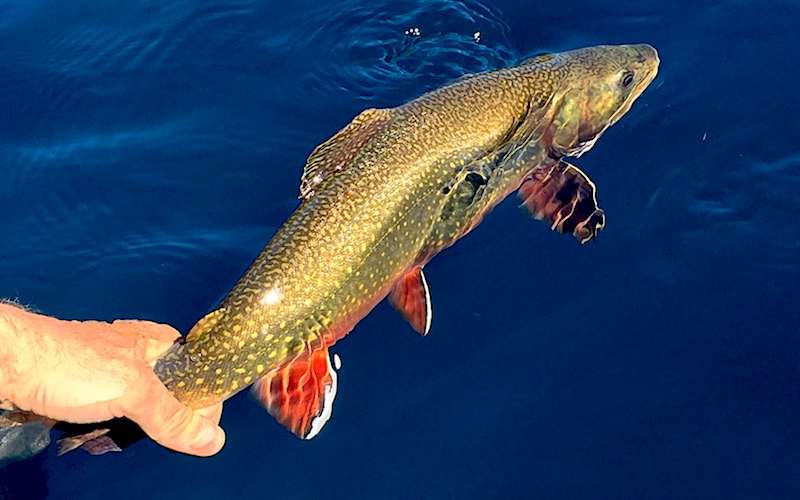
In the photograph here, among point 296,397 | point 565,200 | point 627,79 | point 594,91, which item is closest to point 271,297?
point 296,397

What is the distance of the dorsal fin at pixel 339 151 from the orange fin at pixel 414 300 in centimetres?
68

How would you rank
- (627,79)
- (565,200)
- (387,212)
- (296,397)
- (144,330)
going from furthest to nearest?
(627,79) < (565,200) < (387,212) < (296,397) < (144,330)

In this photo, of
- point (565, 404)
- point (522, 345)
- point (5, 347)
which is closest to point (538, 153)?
point (522, 345)

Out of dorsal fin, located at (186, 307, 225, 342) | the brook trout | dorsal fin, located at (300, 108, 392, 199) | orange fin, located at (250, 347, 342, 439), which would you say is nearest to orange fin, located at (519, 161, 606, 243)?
the brook trout

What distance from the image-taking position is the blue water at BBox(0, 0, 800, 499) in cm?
396

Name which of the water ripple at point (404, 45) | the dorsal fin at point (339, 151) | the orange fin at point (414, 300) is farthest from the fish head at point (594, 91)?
the orange fin at point (414, 300)

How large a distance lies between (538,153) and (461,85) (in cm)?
65

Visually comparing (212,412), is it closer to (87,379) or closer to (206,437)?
(206,437)

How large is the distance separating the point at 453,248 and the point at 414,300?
63 centimetres

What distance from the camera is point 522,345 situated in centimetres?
432

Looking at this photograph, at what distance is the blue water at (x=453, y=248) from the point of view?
156 inches

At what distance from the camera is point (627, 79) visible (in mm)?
5180

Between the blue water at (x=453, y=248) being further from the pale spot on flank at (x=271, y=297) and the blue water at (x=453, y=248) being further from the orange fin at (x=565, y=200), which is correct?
the pale spot on flank at (x=271, y=297)

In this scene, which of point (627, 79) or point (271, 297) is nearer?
point (271, 297)
